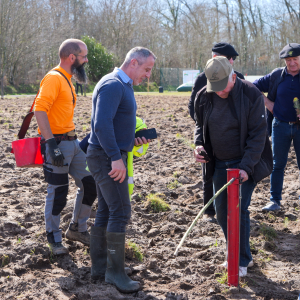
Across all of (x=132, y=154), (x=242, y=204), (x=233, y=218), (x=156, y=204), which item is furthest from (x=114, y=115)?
(x=156, y=204)

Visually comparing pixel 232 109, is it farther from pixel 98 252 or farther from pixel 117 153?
pixel 98 252

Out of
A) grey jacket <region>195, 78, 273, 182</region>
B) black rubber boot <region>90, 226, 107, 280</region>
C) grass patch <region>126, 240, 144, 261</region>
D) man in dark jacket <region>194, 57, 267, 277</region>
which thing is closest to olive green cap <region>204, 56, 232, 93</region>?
man in dark jacket <region>194, 57, 267, 277</region>

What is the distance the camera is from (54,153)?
3635 millimetres

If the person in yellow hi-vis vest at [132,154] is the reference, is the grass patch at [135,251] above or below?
below

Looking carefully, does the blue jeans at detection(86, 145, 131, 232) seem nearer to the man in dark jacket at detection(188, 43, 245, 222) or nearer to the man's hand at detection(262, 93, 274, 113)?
the man in dark jacket at detection(188, 43, 245, 222)

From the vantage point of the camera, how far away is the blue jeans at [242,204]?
3324 millimetres

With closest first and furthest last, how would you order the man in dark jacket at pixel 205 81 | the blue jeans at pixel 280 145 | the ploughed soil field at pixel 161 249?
the ploughed soil field at pixel 161 249 → the man in dark jacket at pixel 205 81 → the blue jeans at pixel 280 145

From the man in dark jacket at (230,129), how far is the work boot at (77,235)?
1450 mm

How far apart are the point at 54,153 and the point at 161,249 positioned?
153 centimetres

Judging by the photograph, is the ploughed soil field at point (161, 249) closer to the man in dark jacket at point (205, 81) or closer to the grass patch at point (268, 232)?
the grass patch at point (268, 232)

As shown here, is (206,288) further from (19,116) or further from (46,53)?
(46,53)

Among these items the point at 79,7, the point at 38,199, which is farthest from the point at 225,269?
the point at 79,7

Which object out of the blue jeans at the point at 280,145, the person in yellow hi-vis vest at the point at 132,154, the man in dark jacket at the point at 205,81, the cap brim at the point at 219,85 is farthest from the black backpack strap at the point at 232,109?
the blue jeans at the point at 280,145

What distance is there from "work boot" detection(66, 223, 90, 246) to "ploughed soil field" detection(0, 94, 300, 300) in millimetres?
84
